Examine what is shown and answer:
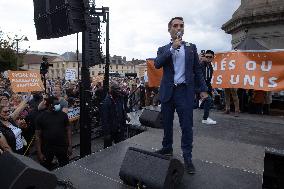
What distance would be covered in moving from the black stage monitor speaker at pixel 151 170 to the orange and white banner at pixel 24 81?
8.45m

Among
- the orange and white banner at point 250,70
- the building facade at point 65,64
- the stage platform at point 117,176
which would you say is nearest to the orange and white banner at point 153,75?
the orange and white banner at point 250,70

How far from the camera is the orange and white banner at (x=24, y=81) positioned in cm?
1088

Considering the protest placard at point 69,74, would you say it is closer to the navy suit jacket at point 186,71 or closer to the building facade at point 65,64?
the navy suit jacket at point 186,71

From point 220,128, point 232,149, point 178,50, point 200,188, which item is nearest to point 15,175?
point 200,188

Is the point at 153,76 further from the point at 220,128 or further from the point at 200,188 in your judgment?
the point at 200,188

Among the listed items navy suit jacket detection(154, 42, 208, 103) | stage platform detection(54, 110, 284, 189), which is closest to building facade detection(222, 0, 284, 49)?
stage platform detection(54, 110, 284, 189)

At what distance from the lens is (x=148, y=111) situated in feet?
23.2

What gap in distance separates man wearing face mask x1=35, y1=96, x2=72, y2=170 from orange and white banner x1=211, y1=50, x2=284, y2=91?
215 inches

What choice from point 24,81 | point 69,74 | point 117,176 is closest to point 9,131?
point 117,176

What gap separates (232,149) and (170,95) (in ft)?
6.91

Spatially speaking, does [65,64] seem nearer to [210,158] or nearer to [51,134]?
[51,134]

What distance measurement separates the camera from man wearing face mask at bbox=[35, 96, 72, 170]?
5867 mm

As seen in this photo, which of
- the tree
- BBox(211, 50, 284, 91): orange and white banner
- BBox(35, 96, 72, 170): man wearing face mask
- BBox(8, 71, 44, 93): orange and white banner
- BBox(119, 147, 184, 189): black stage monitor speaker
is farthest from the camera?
the tree

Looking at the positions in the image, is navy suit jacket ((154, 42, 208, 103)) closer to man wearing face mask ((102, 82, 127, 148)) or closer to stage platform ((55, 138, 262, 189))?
stage platform ((55, 138, 262, 189))
